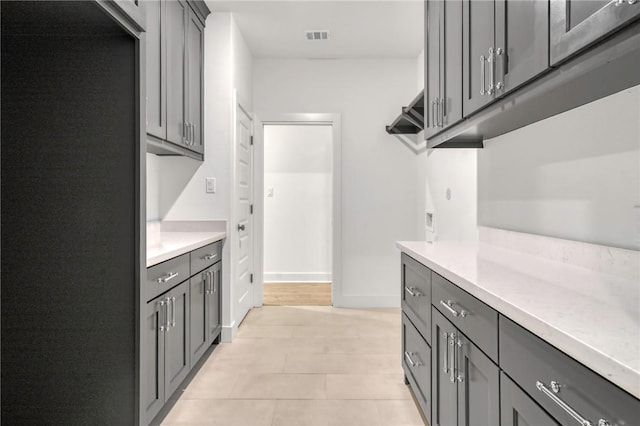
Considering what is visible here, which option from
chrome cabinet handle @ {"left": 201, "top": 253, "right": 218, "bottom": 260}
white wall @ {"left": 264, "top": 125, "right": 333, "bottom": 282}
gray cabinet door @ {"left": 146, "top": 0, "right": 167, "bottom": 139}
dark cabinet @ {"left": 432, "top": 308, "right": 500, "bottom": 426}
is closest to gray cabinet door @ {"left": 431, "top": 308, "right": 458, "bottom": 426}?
dark cabinet @ {"left": 432, "top": 308, "right": 500, "bottom": 426}

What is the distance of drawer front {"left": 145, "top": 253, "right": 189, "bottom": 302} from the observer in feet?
5.84

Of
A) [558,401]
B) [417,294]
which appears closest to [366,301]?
[417,294]

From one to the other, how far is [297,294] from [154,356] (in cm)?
295

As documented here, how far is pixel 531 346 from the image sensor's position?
33.7 inches

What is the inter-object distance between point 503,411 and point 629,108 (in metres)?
1.00

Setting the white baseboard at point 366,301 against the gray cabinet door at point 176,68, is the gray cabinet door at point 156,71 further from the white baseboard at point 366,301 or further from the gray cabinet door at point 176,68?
the white baseboard at point 366,301

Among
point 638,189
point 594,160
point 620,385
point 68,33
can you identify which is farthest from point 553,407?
point 68,33

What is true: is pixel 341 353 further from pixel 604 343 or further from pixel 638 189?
pixel 604 343

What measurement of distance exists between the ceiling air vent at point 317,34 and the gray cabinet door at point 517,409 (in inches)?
127

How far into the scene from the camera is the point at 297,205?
17.7 feet

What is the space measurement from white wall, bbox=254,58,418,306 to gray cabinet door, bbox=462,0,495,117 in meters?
2.41

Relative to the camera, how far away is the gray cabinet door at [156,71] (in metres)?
2.17

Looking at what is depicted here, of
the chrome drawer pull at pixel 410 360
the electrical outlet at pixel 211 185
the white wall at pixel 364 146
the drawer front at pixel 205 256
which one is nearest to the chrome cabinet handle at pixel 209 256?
the drawer front at pixel 205 256

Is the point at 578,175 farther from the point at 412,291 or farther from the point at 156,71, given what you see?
the point at 156,71
